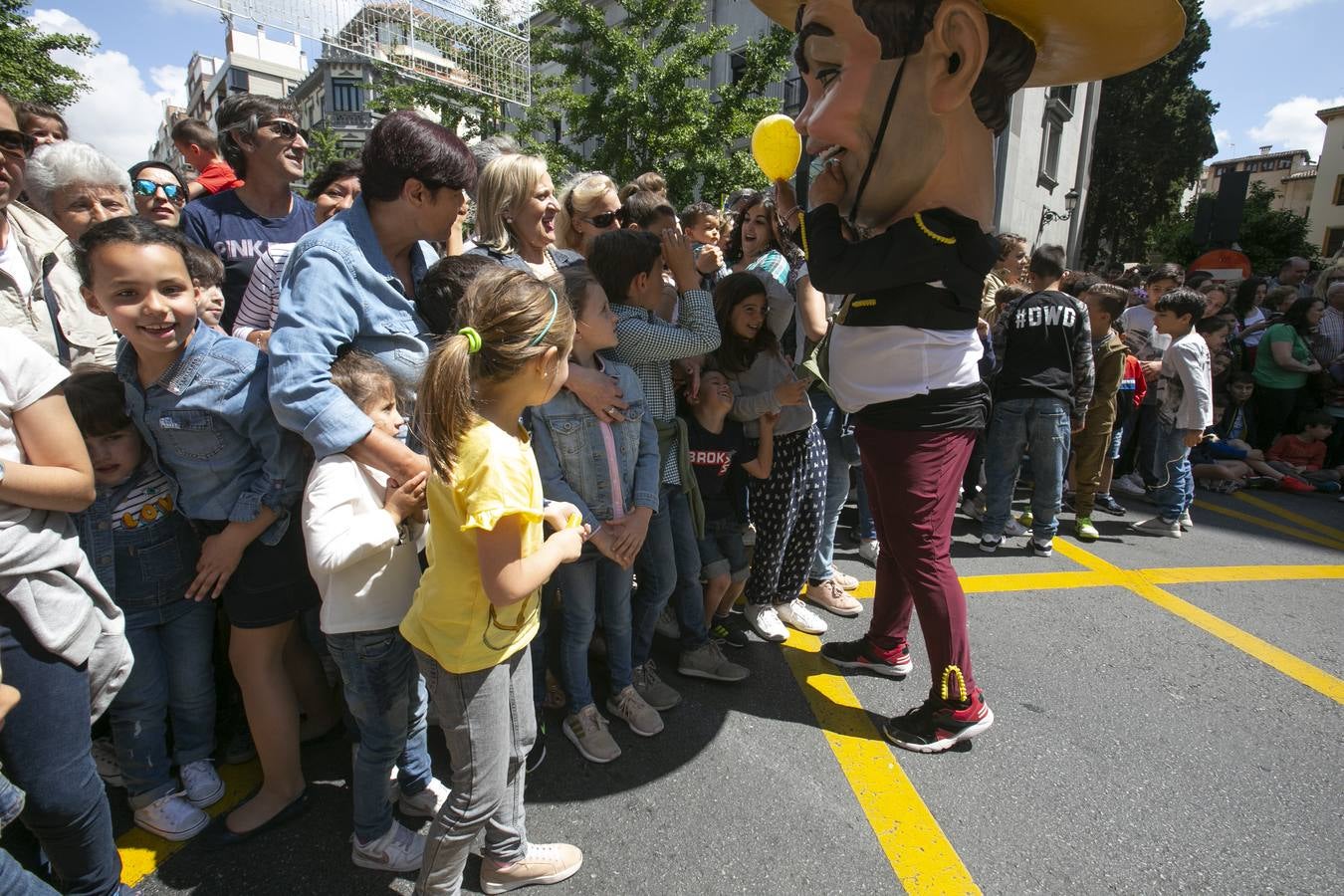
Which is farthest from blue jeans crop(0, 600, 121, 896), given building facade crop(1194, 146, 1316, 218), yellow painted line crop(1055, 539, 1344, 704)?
building facade crop(1194, 146, 1316, 218)

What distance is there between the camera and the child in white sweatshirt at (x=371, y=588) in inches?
65.3

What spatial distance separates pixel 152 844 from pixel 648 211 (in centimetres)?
284

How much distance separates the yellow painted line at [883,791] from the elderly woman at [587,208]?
2149 mm

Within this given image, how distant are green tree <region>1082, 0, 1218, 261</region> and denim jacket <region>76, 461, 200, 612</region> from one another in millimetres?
32446

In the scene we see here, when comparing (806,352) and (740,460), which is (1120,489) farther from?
(740,460)

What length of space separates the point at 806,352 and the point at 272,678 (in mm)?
2478

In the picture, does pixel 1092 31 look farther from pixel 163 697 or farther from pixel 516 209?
pixel 163 697

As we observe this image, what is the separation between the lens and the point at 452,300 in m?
1.90

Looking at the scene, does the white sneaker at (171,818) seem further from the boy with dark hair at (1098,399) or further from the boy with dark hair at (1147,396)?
the boy with dark hair at (1147,396)

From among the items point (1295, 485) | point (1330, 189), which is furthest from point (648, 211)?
point (1330, 189)

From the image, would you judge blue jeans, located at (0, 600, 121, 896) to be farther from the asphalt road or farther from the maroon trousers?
the maroon trousers

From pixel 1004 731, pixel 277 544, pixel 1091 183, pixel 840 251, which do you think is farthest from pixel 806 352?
pixel 1091 183

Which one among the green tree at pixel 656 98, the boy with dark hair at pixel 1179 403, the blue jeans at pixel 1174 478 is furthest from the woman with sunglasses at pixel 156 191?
the green tree at pixel 656 98

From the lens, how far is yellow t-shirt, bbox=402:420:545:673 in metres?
1.42
